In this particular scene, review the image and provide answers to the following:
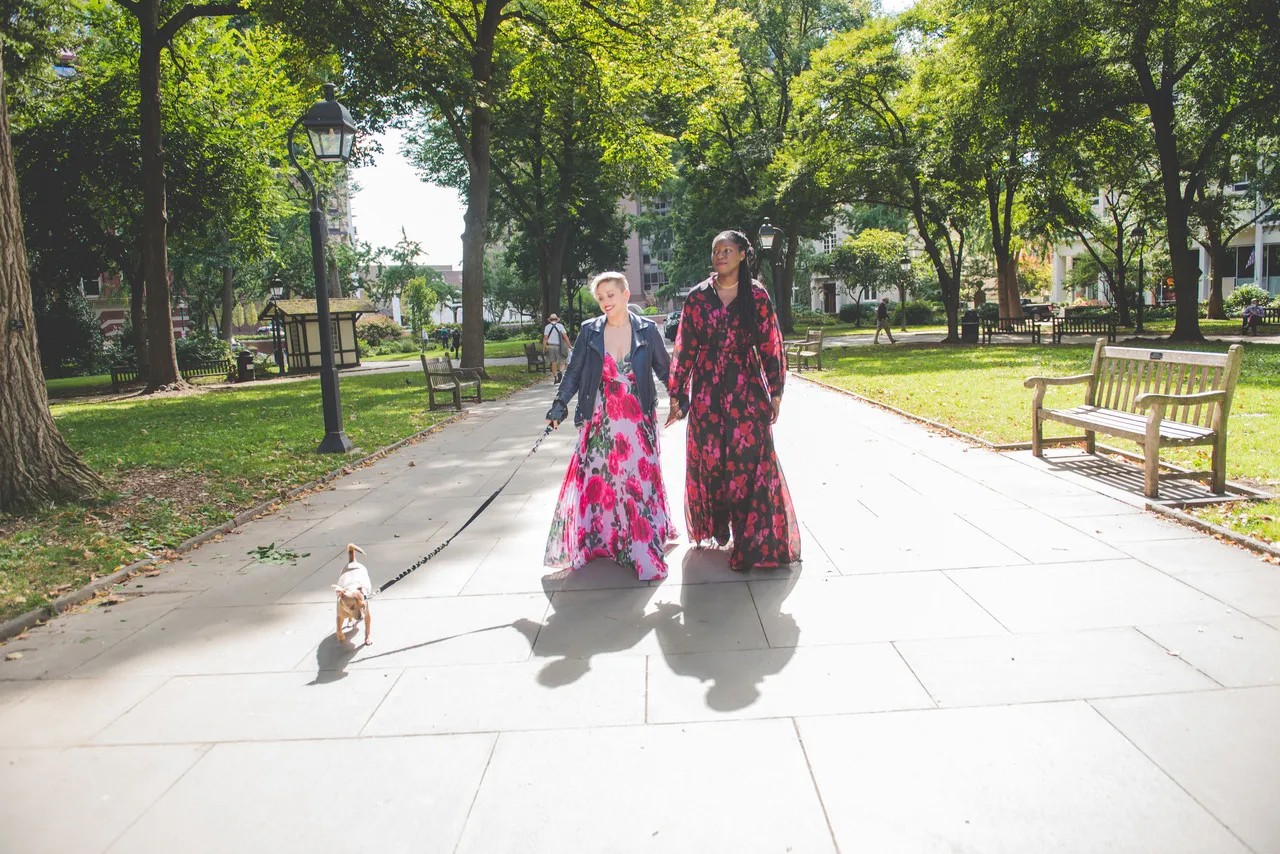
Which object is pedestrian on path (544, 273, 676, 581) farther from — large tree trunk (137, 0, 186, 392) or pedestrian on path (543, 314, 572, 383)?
large tree trunk (137, 0, 186, 392)

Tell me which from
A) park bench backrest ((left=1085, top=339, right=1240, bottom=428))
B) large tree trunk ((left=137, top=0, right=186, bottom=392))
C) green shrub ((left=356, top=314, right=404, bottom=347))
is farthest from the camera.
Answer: green shrub ((left=356, top=314, right=404, bottom=347))

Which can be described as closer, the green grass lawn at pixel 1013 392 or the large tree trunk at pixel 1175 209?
the green grass lawn at pixel 1013 392

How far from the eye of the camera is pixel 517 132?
28609 mm

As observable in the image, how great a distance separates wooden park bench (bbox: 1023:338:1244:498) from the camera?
621 cm

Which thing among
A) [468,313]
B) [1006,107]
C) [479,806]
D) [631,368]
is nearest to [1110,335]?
[1006,107]

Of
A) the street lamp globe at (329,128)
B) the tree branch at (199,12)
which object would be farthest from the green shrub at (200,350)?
the street lamp globe at (329,128)

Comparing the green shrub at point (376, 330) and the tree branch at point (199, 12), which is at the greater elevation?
the tree branch at point (199, 12)

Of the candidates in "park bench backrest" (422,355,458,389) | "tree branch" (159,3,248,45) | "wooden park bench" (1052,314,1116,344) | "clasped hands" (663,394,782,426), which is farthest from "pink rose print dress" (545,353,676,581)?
"wooden park bench" (1052,314,1116,344)

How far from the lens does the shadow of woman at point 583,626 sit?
3.86m

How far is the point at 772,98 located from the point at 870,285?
20.6 metres

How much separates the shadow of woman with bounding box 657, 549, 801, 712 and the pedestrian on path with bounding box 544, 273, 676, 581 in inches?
15.1

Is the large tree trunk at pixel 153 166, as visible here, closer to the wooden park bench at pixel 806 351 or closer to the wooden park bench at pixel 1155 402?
the wooden park bench at pixel 806 351

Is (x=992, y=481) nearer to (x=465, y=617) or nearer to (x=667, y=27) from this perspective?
(x=465, y=617)

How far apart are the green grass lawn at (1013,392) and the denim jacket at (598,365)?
3895 millimetres
